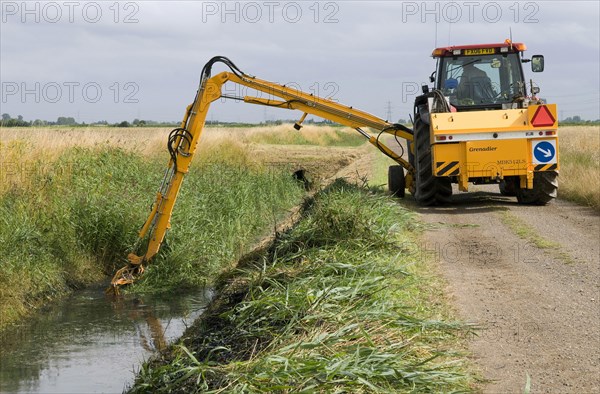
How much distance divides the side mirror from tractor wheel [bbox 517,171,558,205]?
79.0 inches

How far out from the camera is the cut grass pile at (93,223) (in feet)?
39.1

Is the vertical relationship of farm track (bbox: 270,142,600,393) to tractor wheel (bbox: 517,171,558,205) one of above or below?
below

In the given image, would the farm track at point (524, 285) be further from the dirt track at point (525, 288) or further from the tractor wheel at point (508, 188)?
the tractor wheel at point (508, 188)

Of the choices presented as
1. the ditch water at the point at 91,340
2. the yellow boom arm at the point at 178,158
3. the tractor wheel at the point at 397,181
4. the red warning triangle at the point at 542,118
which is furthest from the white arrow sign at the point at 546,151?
the ditch water at the point at 91,340

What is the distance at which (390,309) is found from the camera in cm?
748

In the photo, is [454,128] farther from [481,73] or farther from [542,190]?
[481,73]

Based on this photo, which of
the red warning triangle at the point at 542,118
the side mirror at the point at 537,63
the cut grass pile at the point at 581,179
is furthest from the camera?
the cut grass pile at the point at 581,179

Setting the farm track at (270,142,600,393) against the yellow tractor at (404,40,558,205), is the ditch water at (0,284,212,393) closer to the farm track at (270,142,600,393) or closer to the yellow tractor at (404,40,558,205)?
the farm track at (270,142,600,393)

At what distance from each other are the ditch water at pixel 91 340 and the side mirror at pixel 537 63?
25.1 feet

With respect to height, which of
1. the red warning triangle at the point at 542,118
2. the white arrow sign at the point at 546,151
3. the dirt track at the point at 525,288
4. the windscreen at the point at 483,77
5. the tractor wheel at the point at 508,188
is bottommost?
the dirt track at the point at 525,288

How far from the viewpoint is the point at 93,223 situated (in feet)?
44.5

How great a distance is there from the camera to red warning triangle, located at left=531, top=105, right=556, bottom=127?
1498 centimetres

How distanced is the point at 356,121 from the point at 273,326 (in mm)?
8415

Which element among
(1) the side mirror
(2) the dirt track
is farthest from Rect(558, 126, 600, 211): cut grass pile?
(1) the side mirror
